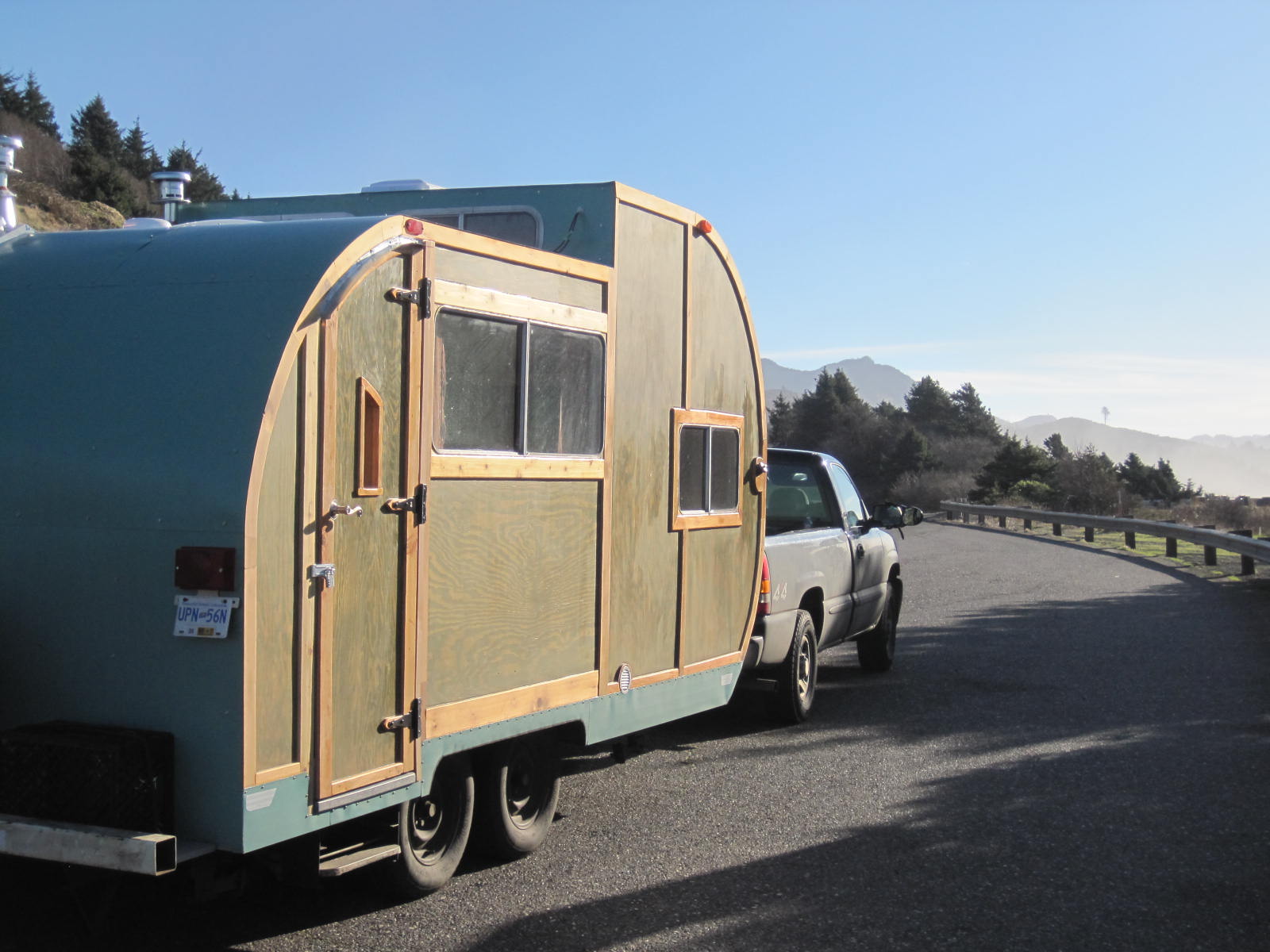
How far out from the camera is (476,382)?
17.4 feet

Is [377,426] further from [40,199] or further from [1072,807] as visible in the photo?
[40,199]

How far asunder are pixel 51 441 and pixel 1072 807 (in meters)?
5.37

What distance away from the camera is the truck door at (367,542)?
175 inches

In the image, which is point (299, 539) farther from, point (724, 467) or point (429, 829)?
point (724, 467)

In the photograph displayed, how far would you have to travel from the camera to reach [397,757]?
480 centimetres

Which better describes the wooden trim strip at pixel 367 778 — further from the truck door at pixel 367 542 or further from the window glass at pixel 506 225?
the window glass at pixel 506 225

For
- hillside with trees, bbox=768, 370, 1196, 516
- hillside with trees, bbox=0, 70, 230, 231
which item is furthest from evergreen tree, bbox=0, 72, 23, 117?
hillside with trees, bbox=768, 370, 1196, 516

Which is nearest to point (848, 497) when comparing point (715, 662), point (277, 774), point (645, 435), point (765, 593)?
point (765, 593)

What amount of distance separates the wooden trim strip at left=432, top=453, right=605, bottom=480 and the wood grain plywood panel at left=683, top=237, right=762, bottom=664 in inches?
52.4

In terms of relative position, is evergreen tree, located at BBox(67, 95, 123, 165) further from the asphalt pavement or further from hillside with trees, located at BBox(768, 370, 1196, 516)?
the asphalt pavement

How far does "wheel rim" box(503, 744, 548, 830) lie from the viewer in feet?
19.1

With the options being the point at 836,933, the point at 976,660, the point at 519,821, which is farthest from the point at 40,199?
the point at 836,933

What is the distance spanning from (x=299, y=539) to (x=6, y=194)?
92.1 inches

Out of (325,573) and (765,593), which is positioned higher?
(325,573)
